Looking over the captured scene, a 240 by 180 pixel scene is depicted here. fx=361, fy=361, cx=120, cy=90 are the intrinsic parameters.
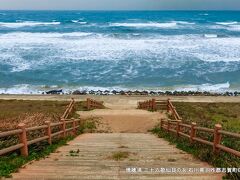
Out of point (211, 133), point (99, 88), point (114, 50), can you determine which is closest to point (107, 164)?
point (211, 133)

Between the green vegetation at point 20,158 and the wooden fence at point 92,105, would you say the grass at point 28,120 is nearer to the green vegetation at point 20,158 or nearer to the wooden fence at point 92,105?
the green vegetation at point 20,158

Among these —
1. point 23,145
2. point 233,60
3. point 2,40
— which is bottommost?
point 23,145

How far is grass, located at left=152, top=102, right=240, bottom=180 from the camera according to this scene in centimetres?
819

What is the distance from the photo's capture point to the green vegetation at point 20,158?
7.65 m

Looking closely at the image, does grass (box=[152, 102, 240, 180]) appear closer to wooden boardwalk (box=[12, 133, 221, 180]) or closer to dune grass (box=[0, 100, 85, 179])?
wooden boardwalk (box=[12, 133, 221, 180])

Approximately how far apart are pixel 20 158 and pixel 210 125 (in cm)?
918

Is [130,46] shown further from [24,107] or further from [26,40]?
[24,107]

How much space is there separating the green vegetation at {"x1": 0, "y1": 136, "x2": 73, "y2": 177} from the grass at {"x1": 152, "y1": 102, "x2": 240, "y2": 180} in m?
3.83

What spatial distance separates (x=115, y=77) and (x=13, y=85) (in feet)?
34.6

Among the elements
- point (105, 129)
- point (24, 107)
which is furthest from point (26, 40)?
point (105, 129)

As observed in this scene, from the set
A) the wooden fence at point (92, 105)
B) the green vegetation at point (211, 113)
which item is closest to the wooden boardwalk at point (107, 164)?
the green vegetation at point (211, 113)

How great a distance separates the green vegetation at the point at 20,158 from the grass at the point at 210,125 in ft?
12.6

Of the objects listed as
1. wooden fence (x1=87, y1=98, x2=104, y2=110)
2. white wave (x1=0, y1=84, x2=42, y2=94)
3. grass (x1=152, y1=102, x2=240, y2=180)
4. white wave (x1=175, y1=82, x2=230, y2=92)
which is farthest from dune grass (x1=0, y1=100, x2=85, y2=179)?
white wave (x1=175, y1=82, x2=230, y2=92)

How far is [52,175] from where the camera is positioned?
286 inches
